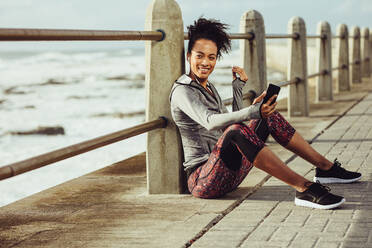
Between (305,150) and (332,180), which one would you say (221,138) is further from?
(332,180)

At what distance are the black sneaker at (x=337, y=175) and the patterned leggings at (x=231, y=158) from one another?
357 mm

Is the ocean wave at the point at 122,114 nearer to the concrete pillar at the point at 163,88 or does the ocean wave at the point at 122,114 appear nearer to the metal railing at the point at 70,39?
the concrete pillar at the point at 163,88

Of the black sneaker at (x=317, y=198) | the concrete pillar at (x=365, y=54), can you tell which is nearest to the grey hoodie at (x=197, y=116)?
the black sneaker at (x=317, y=198)

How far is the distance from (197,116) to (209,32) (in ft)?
A: 1.76

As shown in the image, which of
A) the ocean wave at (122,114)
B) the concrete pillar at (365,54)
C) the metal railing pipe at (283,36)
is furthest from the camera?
the concrete pillar at (365,54)

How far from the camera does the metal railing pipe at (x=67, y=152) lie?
8.50 feet

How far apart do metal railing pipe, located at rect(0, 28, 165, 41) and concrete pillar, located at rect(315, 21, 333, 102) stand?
6.19m

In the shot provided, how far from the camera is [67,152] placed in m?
3.00

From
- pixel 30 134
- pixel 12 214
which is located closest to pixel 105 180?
pixel 12 214

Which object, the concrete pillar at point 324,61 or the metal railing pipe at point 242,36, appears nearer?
the metal railing pipe at point 242,36

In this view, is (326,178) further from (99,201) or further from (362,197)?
(99,201)

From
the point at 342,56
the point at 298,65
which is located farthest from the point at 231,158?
the point at 342,56

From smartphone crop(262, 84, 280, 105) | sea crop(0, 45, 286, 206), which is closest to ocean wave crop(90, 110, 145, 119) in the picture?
sea crop(0, 45, 286, 206)

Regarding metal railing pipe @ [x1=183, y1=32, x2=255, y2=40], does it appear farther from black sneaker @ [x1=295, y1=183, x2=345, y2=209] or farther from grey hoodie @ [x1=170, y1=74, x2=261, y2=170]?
black sneaker @ [x1=295, y1=183, x2=345, y2=209]
